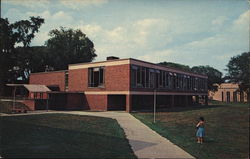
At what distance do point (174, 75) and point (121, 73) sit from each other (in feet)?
49.5

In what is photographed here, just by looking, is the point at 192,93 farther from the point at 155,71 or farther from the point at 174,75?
the point at 155,71

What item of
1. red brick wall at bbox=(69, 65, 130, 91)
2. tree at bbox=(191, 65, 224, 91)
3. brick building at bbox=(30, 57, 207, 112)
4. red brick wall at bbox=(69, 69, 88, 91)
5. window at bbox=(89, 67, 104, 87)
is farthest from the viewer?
tree at bbox=(191, 65, 224, 91)

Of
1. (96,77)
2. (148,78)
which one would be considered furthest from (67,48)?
(148,78)

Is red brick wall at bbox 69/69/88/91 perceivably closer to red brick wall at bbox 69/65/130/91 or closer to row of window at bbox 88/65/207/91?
red brick wall at bbox 69/65/130/91

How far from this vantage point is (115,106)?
34.0 metres

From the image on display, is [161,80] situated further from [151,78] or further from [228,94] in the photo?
[228,94]

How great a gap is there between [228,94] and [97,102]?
66.4m

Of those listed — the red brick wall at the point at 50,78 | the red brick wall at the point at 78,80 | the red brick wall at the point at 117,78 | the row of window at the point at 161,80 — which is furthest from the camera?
the red brick wall at the point at 50,78

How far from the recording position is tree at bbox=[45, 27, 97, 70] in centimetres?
5972

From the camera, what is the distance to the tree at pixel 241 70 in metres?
71.1

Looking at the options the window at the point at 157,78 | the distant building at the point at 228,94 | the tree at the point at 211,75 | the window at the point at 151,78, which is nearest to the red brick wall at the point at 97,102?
the window at the point at 151,78

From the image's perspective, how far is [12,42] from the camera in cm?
4906

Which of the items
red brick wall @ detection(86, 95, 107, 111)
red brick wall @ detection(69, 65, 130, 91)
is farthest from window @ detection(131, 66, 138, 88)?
red brick wall @ detection(86, 95, 107, 111)

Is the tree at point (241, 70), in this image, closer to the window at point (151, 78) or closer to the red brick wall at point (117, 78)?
the window at point (151, 78)
